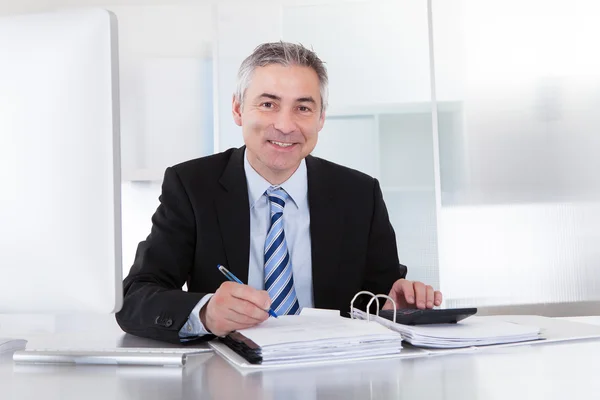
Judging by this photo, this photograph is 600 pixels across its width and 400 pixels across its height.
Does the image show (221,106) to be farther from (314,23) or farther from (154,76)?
(314,23)

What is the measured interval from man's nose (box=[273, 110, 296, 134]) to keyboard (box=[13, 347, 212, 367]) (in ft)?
3.37

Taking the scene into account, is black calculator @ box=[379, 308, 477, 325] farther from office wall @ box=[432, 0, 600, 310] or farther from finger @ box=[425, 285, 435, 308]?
office wall @ box=[432, 0, 600, 310]

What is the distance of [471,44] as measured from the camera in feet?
13.4

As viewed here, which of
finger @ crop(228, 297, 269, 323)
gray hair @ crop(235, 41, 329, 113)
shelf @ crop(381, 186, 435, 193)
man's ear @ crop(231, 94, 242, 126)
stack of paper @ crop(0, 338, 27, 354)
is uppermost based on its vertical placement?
gray hair @ crop(235, 41, 329, 113)

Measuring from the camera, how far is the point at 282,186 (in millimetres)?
2166

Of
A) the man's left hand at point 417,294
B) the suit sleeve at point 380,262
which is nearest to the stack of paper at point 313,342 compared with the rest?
the man's left hand at point 417,294

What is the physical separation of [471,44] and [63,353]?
3366mm

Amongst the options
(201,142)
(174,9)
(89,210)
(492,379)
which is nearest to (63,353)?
(89,210)

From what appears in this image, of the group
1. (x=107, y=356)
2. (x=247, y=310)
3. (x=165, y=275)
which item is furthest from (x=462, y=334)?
(x=165, y=275)

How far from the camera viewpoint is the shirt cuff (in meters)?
1.49

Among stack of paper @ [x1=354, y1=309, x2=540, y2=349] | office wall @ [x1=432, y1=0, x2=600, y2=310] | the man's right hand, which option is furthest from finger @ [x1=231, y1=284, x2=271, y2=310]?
office wall @ [x1=432, y1=0, x2=600, y2=310]

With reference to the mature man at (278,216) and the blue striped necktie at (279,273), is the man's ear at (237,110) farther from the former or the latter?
the blue striped necktie at (279,273)

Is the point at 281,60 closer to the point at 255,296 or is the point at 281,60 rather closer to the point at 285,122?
the point at 285,122

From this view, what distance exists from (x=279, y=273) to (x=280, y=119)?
1.74 feet
